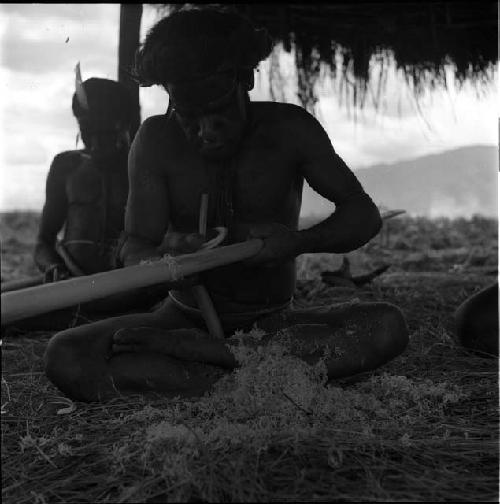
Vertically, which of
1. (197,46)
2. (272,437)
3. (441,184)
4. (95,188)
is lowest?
(272,437)

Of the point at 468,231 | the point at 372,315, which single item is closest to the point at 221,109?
the point at 372,315

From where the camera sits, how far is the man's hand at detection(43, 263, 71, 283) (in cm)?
333

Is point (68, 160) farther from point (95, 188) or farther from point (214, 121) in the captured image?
point (214, 121)

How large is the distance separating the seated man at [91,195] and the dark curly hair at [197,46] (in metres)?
1.21

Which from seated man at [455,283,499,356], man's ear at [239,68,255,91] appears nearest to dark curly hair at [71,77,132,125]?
man's ear at [239,68,255,91]

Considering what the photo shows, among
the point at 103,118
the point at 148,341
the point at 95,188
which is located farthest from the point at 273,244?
the point at 95,188

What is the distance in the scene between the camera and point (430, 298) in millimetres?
4098

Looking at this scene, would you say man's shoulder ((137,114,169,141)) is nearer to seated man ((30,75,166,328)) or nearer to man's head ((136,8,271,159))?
man's head ((136,8,271,159))

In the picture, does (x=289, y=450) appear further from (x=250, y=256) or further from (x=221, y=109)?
(x=221, y=109)

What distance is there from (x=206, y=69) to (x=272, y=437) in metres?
1.15

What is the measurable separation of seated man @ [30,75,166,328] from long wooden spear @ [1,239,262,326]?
5.69 ft

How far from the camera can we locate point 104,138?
353 centimetres

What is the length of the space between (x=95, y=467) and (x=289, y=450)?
471mm

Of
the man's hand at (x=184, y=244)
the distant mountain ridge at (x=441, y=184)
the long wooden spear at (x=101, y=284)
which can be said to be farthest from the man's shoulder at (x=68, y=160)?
the distant mountain ridge at (x=441, y=184)
